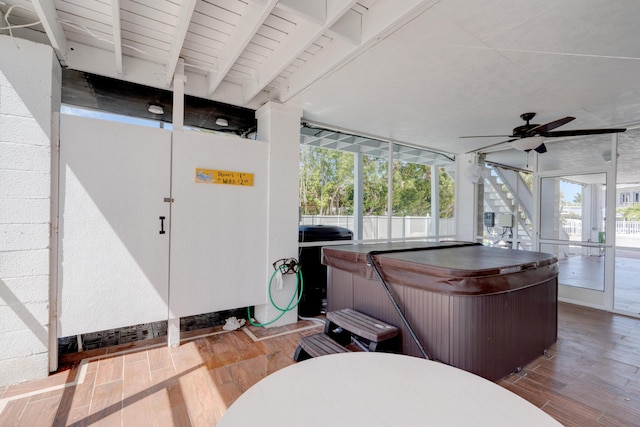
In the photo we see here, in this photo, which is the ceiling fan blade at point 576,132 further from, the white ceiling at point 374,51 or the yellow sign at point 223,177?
the yellow sign at point 223,177

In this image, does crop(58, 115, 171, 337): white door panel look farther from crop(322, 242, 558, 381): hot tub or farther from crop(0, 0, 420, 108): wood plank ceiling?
crop(322, 242, 558, 381): hot tub

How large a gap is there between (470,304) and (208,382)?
82.1 inches

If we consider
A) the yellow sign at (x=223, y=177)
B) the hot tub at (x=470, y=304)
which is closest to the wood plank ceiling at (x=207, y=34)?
the yellow sign at (x=223, y=177)

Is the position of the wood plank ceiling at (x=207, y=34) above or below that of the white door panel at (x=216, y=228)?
above

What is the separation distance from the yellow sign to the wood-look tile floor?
1679mm

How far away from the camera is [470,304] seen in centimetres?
218

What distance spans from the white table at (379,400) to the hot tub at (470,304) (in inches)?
46.1

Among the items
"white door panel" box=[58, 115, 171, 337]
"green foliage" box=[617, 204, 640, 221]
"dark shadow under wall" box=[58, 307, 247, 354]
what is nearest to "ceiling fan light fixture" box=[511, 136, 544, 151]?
"green foliage" box=[617, 204, 640, 221]

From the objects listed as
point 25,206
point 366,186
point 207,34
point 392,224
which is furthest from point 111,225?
point 392,224

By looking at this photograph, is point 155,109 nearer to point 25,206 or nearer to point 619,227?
point 25,206

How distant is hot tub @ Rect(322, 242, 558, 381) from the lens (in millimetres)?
2186

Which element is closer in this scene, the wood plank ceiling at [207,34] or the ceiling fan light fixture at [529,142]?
the wood plank ceiling at [207,34]

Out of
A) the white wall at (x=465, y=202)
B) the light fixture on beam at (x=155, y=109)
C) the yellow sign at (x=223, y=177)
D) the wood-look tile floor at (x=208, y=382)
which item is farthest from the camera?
the white wall at (x=465, y=202)

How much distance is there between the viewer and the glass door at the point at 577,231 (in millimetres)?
4418
